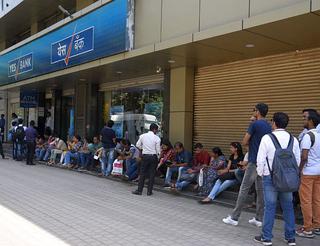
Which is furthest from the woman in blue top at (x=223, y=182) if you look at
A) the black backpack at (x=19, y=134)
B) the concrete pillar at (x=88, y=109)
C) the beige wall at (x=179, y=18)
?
the black backpack at (x=19, y=134)

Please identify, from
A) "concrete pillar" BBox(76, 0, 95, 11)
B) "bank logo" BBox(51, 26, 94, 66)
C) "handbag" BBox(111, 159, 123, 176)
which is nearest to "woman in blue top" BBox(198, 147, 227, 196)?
"handbag" BBox(111, 159, 123, 176)

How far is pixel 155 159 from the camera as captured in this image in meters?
10.4

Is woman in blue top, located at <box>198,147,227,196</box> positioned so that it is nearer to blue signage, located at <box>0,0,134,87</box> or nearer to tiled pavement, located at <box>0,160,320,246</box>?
tiled pavement, located at <box>0,160,320,246</box>

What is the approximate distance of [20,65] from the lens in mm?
20766

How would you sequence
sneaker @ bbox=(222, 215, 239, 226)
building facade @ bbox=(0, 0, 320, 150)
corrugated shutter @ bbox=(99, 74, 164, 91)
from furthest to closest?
corrugated shutter @ bbox=(99, 74, 164, 91), building facade @ bbox=(0, 0, 320, 150), sneaker @ bbox=(222, 215, 239, 226)

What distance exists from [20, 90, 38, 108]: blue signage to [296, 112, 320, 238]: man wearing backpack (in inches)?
728

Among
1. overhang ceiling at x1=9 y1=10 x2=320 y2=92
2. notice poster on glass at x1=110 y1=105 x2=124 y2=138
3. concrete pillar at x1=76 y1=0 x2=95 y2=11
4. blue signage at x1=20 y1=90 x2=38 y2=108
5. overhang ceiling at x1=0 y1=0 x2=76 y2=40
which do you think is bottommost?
notice poster on glass at x1=110 y1=105 x2=124 y2=138

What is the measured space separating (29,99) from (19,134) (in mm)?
5262

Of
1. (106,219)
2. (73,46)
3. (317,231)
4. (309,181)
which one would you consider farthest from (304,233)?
(73,46)

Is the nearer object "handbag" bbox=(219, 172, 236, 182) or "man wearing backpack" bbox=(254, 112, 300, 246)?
"man wearing backpack" bbox=(254, 112, 300, 246)

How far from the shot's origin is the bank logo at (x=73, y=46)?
47.6ft

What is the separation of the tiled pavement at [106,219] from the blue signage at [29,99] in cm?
1198

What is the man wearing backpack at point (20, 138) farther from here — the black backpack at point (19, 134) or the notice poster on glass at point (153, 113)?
the notice poster on glass at point (153, 113)

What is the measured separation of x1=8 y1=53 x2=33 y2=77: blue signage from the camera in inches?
767
